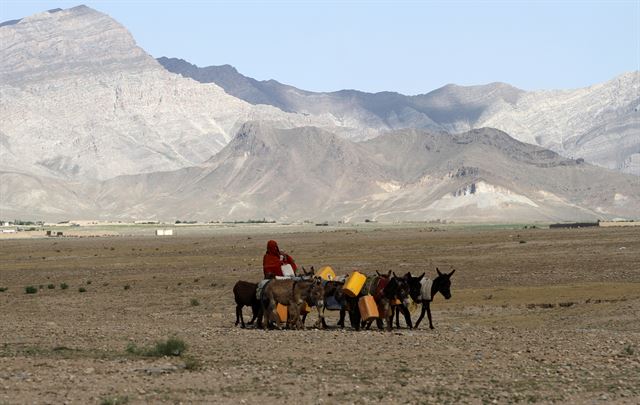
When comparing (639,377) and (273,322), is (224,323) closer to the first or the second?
(273,322)

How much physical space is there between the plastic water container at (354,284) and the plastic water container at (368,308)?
0.26 meters

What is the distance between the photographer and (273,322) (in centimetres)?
2686

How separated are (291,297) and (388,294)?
2089mm

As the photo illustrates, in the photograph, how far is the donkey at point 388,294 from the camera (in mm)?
26266

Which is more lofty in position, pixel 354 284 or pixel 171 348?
pixel 354 284

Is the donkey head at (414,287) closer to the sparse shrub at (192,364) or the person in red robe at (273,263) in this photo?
the person in red robe at (273,263)

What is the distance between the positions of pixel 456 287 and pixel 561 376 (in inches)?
972

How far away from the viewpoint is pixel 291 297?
1049 inches

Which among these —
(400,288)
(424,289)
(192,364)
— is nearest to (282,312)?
(400,288)

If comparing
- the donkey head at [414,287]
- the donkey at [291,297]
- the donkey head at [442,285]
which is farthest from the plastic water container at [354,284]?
the donkey head at [442,285]

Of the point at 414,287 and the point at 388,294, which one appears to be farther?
the point at 414,287

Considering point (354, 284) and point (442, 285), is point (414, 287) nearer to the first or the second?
point (442, 285)

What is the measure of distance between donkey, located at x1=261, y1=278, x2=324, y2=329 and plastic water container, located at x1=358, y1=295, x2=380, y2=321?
876 millimetres

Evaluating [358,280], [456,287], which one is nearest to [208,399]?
[358,280]
